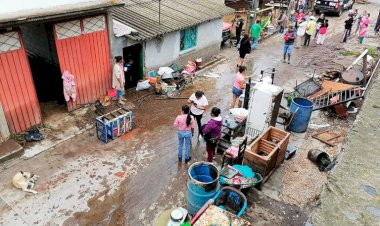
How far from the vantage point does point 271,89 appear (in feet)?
29.7

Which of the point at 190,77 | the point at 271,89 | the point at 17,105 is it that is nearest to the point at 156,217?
the point at 271,89

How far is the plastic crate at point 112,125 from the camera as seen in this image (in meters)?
9.50

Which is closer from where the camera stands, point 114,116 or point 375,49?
point 114,116

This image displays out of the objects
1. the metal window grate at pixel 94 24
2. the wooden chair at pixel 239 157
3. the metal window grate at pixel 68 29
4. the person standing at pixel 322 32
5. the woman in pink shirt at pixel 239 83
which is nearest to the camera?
the wooden chair at pixel 239 157

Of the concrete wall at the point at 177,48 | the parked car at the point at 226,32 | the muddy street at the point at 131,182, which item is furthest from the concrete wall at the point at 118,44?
the parked car at the point at 226,32

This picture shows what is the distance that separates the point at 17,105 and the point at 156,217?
5633 millimetres

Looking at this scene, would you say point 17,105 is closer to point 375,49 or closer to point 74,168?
point 74,168

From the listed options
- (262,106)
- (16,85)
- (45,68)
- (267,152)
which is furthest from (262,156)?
(45,68)

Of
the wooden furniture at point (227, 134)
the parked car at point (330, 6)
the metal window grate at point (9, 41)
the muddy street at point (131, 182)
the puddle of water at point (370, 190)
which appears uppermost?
the puddle of water at point (370, 190)

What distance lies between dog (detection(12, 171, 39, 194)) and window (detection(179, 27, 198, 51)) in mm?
9317

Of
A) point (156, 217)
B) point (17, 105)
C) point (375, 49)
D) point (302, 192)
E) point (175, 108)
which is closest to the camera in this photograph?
point (156, 217)

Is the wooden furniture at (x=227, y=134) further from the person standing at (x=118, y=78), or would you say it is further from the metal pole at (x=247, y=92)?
the person standing at (x=118, y=78)

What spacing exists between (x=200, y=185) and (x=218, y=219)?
1206 mm

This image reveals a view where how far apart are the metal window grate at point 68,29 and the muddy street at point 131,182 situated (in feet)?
10.6
